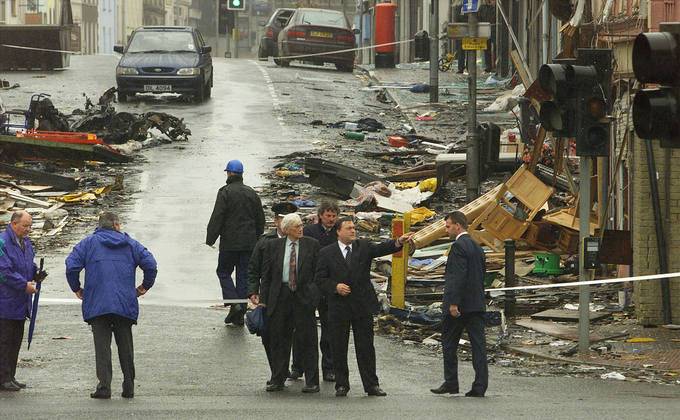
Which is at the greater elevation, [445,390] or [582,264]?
[582,264]

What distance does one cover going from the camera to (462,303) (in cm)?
857

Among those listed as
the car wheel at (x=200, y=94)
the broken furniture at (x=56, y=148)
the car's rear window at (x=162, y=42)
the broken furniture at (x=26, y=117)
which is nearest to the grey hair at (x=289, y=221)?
the broken furniture at (x=56, y=148)

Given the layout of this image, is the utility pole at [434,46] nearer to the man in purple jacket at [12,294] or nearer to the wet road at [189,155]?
the wet road at [189,155]

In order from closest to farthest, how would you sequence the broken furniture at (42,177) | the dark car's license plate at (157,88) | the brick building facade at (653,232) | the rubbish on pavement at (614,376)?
the rubbish on pavement at (614,376), the brick building facade at (653,232), the broken furniture at (42,177), the dark car's license plate at (157,88)

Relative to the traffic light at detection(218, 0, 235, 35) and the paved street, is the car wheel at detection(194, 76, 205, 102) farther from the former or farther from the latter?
the traffic light at detection(218, 0, 235, 35)

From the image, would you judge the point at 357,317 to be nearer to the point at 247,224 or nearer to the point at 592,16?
the point at 247,224

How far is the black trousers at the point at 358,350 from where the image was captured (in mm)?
8461

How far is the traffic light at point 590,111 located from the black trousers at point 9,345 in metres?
5.26

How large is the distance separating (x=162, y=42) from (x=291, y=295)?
63.4 ft

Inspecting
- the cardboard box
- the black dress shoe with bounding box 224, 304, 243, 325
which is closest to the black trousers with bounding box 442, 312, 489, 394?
the black dress shoe with bounding box 224, 304, 243, 325

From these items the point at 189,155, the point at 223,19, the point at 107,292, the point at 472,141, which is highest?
the point at 223,19

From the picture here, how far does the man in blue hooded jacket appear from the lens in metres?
8.17

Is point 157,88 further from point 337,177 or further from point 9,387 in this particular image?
point 9,387

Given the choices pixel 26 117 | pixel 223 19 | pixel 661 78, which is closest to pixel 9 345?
pixel 661 78
